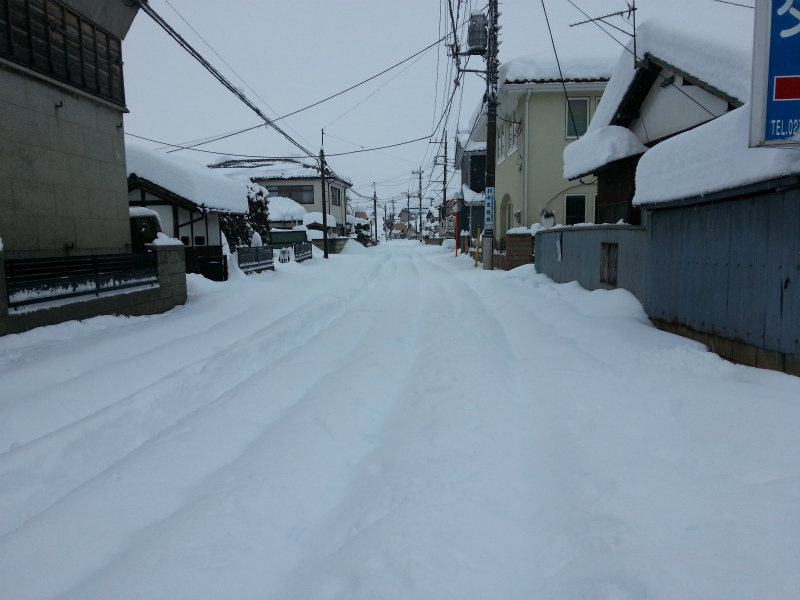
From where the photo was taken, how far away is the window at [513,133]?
71.4 feet

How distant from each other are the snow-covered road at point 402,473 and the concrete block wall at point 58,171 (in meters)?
3.41

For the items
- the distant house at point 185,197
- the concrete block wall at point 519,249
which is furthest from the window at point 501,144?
the distant house at point 185,197

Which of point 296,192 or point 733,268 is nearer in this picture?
point 733,268

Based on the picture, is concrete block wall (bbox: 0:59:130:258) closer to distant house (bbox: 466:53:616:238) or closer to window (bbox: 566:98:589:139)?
distant house (bbox: 466:53:616:238)

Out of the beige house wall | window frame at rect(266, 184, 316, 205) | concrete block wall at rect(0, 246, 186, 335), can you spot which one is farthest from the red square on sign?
window frame at rect(266, 184, 316, 205)

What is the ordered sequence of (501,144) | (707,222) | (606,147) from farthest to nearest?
(501,144), (606,147), (707,222)

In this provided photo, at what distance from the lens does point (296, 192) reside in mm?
48688

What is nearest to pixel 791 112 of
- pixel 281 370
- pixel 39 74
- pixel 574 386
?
pixel 574 386

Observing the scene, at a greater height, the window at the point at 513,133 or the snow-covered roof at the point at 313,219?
the window at the point at 513,133

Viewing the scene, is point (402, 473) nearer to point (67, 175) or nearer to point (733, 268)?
point (733, 268)

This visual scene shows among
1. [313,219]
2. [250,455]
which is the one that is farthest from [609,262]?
[313,219]

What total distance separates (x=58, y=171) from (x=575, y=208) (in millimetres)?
17427

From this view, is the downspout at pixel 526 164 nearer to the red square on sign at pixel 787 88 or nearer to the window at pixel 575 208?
the window at pixel 575 208

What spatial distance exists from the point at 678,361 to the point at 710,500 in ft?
10.1
